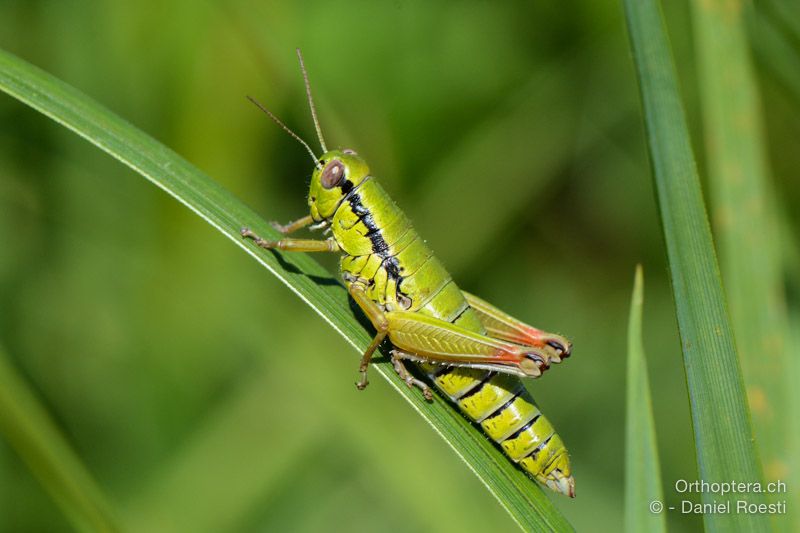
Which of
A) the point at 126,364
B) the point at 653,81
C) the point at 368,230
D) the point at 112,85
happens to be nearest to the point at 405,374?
the point at 368,230

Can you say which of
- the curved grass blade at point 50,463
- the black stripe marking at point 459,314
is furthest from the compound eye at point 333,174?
the curved grass blade at point 50,463

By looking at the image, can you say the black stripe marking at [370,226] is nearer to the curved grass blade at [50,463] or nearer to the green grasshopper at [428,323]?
the green grasshopper at [428,323]

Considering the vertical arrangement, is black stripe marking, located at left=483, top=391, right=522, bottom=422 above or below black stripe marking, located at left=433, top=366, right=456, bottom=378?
below

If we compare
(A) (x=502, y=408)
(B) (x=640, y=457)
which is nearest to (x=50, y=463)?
(A) (x=502, y=408)

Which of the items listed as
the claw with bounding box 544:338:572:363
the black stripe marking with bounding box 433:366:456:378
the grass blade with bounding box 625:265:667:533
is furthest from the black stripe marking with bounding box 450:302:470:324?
the grass blade with bounding box 625:265:667:533

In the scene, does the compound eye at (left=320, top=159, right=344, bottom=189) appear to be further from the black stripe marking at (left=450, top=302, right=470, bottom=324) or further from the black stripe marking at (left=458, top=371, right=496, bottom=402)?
the black stripe marking at (left=458, top=371, right=496, bottom=402)

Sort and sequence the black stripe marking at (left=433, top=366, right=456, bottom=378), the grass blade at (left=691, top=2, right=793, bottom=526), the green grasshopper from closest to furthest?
the grass blade at (left=691, top=2, right=793, bottom=526), the green grasshopper, the black stripe marking at (left=433, top=366, right=456, bottom=378)
